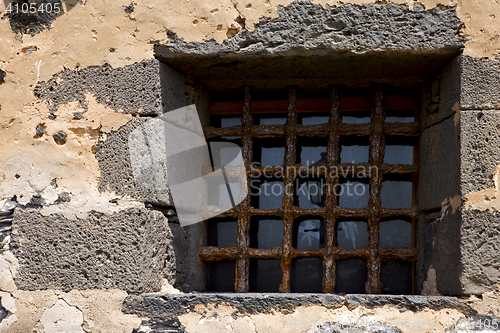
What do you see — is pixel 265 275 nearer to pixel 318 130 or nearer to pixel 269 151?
pixel 269 151

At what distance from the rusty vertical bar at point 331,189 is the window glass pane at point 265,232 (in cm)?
22

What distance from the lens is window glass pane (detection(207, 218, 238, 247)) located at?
1.74 metres

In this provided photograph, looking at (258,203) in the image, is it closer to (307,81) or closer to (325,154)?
(325,154)

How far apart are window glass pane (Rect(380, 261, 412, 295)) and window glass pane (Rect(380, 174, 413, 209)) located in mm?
238

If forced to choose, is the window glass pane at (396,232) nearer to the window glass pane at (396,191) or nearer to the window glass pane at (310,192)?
the window glass pane at (396,191)

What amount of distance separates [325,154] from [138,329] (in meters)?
1.00

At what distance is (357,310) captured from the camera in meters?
1.35

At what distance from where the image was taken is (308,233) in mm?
1706

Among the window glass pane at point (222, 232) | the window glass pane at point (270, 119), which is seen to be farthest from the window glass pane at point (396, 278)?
the window glass pane at point (270, 119)

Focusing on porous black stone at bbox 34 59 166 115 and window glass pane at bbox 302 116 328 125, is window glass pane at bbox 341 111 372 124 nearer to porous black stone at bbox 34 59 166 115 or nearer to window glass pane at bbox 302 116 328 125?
window glass pane at bbox 302 116 328 125

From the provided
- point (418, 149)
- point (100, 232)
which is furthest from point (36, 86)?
point (418, 149)

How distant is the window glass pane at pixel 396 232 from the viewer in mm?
1645

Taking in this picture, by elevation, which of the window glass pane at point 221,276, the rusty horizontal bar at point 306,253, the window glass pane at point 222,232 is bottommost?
the window glass pane at point 221,276

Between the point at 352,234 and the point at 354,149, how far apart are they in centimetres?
36
